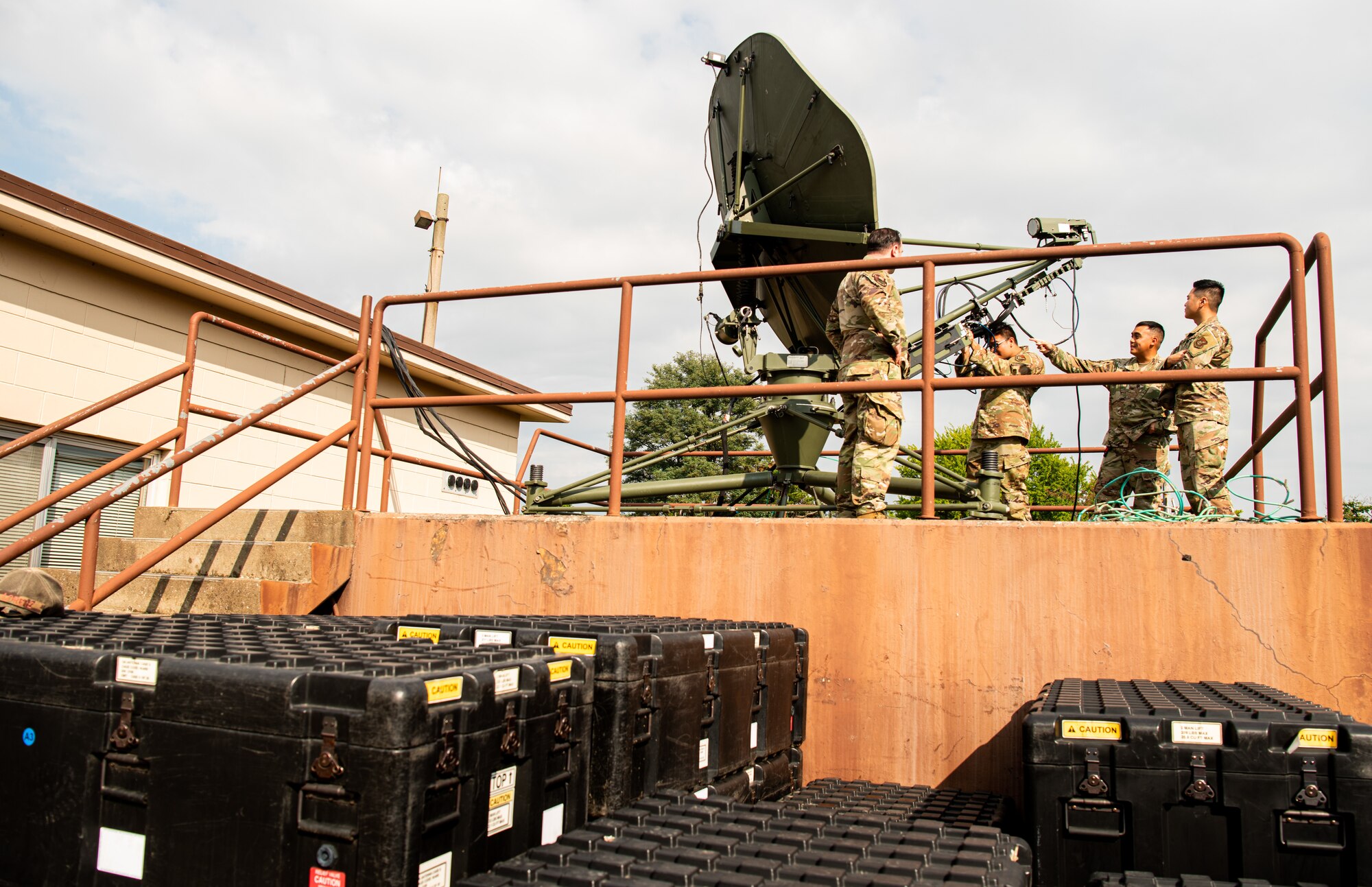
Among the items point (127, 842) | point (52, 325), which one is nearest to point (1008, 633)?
point (127, 842)

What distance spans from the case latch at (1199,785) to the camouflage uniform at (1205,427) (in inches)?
132

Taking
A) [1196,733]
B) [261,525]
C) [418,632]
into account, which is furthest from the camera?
[261,525]

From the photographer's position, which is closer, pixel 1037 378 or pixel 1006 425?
pixel 1037 378

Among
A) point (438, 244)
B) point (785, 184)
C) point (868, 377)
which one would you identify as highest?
point (438, 244)

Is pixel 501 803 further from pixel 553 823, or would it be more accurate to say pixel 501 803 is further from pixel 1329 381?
pixel 1329 381

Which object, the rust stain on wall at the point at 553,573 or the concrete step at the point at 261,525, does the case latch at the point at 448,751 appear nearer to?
the rust stain on wall at the point at 553,573

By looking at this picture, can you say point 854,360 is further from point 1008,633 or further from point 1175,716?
point 1175,716

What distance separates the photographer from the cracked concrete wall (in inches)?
147

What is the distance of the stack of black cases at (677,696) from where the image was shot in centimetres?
259

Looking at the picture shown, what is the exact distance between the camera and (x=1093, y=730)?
2578 mm

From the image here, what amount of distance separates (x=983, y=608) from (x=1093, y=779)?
146 centimetres

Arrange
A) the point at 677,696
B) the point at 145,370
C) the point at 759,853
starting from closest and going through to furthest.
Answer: the point at 759,853 → the point at 677,696 → the point at 145,370

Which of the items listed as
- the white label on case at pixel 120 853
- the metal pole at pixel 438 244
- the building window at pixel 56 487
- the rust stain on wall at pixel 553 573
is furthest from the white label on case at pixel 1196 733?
the metal pole at pixel 438 244

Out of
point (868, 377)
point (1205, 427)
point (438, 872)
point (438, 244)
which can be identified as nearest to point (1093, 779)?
point (438, 872)
